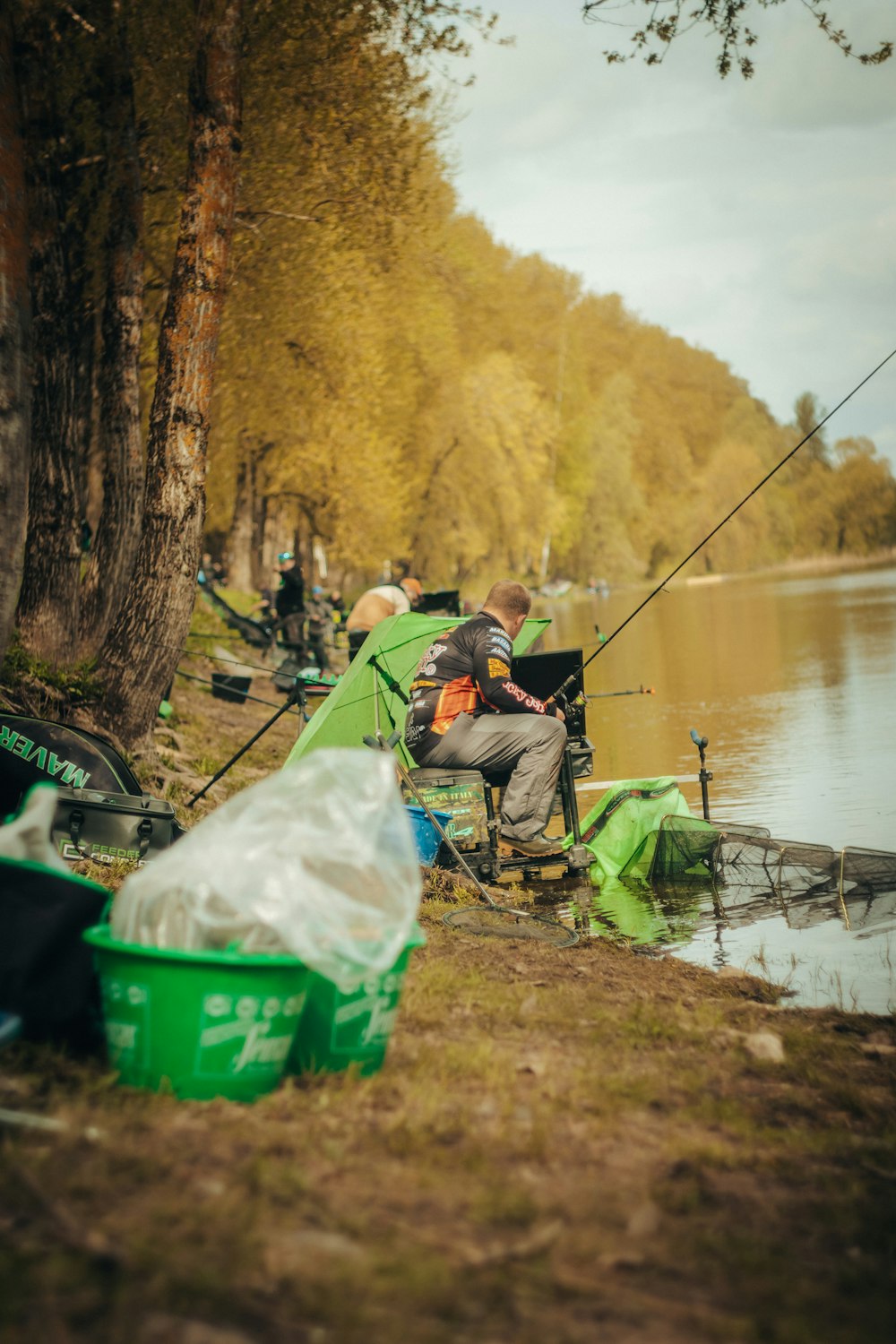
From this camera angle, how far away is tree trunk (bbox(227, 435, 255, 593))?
30.7 m

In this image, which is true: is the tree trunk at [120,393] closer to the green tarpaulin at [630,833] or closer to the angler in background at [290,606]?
→ the green tarpaulin at [630,833]

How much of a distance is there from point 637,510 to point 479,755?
59047mm

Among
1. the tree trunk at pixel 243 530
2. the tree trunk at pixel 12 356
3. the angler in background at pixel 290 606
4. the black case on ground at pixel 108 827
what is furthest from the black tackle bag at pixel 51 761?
the tree trunk at pixel 243 530

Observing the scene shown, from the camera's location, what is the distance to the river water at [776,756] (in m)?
6.29

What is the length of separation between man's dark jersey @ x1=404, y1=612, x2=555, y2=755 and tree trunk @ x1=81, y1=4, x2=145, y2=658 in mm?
4191

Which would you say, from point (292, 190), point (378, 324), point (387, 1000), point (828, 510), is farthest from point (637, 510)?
point (387, 1000)

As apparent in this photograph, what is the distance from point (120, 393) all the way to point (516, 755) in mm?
5657

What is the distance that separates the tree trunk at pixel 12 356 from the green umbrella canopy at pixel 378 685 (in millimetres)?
2428

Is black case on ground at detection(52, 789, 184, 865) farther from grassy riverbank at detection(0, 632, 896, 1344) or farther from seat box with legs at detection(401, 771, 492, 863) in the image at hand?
grassy riverbank at detection(0, 632, 896, 1344)

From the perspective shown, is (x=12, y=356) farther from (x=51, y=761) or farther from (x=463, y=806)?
(x=463, y=806)

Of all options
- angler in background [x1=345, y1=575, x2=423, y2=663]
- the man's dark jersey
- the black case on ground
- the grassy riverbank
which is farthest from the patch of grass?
the grassy riverbank

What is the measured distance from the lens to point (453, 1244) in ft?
9.11

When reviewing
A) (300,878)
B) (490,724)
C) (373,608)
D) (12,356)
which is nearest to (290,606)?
(373,608)

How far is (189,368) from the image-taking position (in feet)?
29.3
